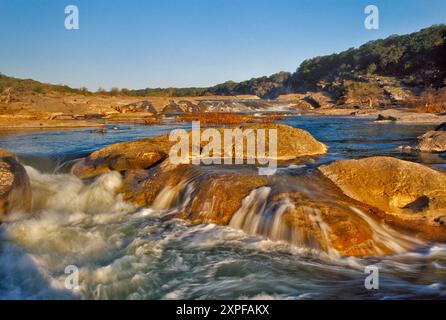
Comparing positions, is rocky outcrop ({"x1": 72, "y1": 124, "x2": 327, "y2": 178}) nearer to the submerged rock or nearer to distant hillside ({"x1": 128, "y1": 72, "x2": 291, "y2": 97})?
the submerged rock

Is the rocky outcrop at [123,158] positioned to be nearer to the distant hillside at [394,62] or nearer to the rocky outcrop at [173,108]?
the rocky outcrop at [173,108]

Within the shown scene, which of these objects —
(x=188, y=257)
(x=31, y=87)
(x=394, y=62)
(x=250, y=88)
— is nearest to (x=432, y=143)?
(x=188, y=257)

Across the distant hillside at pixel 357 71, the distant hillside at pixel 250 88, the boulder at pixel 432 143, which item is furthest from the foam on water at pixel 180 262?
the distant hillside at pixel 250 88

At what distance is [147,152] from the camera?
11.0 m

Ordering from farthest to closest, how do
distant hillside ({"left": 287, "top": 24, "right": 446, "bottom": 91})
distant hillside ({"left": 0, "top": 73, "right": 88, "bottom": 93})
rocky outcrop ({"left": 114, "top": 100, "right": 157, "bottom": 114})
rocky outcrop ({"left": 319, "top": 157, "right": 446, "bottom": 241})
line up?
distant hillside ({"left": 287, "top": 24, "right": 446, "bottom": 91}) → distant hillside ({"left": 0, "top": 73, "right": 88, "bottom": 93}) → rocky outcrop ({"left": 114, "top": 100, "right": 157, "bottom": 114}) → rocky outcrop ({"left": 319, "top": 157, "right": 446, "bottom": 241})

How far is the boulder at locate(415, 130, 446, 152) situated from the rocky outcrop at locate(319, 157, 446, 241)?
580 cm

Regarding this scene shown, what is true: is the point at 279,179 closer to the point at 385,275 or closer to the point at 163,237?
the point at 163,237

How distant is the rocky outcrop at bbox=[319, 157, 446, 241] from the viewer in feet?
21.2

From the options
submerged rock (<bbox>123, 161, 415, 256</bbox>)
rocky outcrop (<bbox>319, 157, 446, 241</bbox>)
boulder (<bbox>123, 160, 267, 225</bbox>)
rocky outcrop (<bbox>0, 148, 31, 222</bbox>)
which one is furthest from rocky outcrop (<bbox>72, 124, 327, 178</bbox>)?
rocky outcrop (<bbox>319, 157, 446, 241</bbox>)

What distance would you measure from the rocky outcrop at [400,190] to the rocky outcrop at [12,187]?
6542mm

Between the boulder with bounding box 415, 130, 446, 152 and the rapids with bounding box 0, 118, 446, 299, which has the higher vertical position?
the boulder with bounding box 415, 130, 446, 152

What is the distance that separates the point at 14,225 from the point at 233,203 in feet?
13.4

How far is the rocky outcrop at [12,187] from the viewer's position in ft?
23.5

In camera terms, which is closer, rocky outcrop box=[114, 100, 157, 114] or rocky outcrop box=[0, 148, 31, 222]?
rocky outcrop box=[0, 148, 31, 222]
